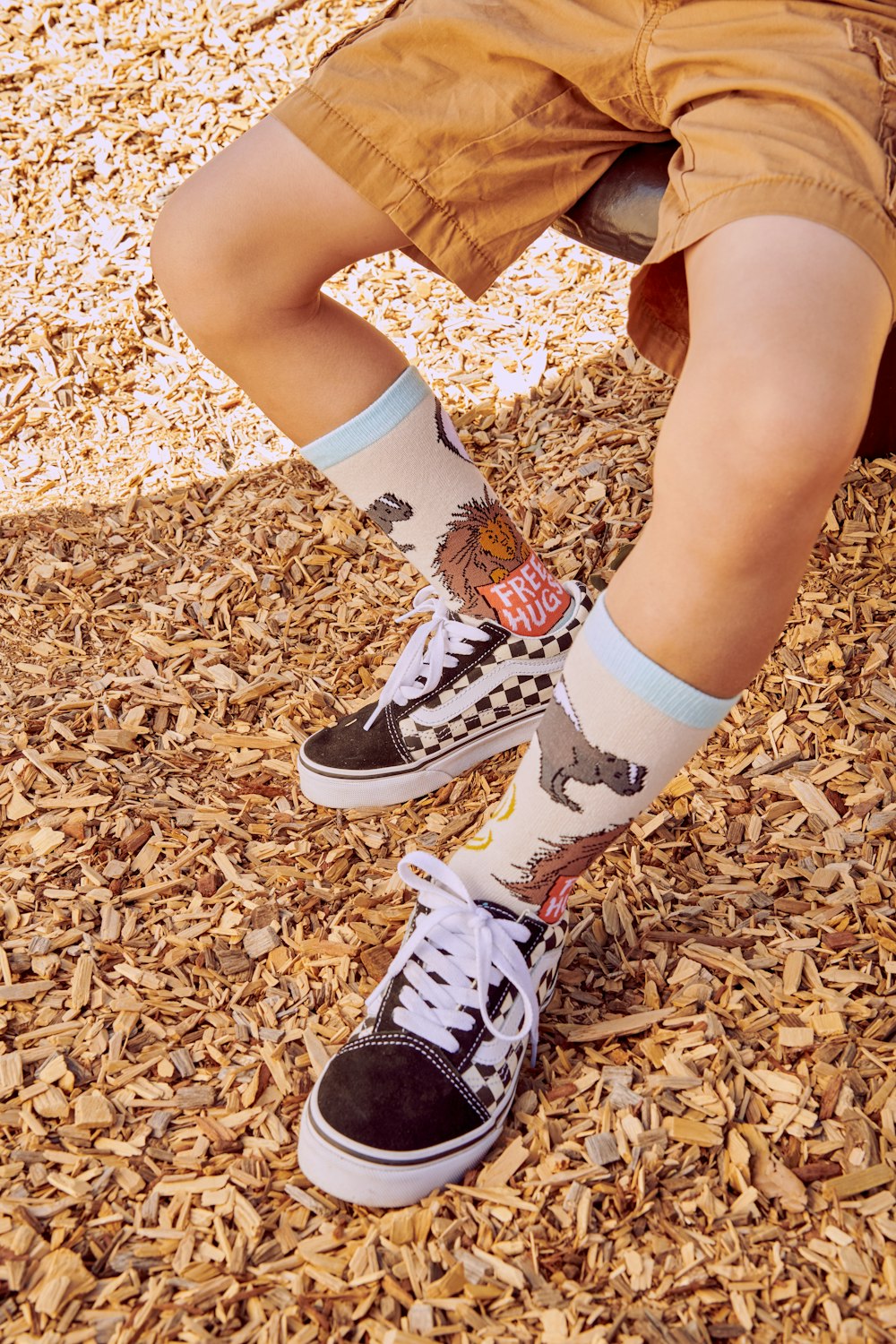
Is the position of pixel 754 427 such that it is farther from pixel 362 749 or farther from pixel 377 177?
pixel 362 749

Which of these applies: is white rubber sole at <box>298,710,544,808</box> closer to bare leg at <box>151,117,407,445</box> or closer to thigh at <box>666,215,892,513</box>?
bare leg at <box>151,117,407,445</box>

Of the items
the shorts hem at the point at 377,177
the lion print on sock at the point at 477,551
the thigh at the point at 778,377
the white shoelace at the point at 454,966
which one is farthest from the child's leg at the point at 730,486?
the lion print on sock at the point at 477,551

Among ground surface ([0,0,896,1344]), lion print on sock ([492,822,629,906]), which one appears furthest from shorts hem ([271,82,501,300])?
ground surface ([0,0,896,1344])

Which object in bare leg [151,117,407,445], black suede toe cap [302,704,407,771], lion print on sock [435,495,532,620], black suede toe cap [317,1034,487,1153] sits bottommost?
black suede toe cap [302,704,407,771]

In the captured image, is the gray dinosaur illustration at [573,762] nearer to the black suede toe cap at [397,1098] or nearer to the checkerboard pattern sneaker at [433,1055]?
the checkerboard pattern sneaker at [433,1055]

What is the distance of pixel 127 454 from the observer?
7.63ft

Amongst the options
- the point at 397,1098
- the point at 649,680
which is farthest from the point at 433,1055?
the point at 649,680

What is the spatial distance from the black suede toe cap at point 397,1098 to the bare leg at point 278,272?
72cm

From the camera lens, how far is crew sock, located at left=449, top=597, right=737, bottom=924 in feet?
3.28

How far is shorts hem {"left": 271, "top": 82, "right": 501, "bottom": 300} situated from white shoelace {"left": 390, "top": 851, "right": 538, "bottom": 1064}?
656mm

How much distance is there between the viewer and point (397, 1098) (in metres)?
1.13

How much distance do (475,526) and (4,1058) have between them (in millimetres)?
830

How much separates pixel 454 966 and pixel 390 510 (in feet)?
1.85

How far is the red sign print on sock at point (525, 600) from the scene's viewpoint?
1.51 metres
